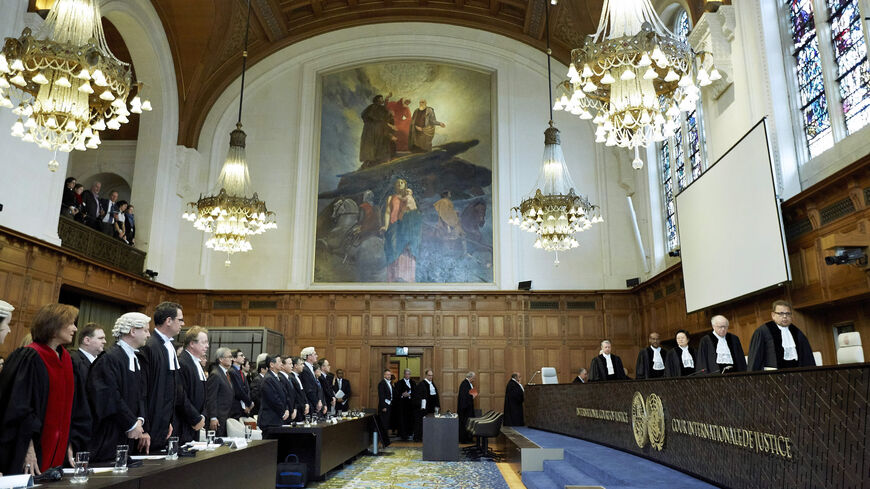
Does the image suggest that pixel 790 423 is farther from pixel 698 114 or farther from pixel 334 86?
pixel 334 86

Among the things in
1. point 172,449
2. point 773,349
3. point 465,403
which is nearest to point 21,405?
point 172,449

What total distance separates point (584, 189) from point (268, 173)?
9.00 metres

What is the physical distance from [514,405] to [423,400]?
2242 millimetres

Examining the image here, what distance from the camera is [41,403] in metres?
3.50

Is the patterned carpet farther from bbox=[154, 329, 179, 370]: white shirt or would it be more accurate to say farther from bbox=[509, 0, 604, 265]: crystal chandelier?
bbox=[509, 0, 604, 265]: crystal chandelier

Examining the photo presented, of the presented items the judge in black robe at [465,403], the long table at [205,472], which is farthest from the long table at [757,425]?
the judge in black robe at [465,403]

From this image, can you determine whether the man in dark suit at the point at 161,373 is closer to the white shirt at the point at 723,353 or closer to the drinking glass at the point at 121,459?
the drinking glass at the point at 121,459

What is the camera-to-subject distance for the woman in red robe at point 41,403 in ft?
11.1

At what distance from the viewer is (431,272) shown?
55.0ft

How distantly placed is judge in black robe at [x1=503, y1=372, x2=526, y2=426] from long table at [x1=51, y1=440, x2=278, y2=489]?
349 inches

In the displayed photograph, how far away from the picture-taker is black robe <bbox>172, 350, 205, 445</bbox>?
16.1ft

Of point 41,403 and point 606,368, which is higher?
point 606,368

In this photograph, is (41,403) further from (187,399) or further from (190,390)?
(190,390)

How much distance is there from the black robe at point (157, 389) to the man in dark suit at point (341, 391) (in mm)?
9638
